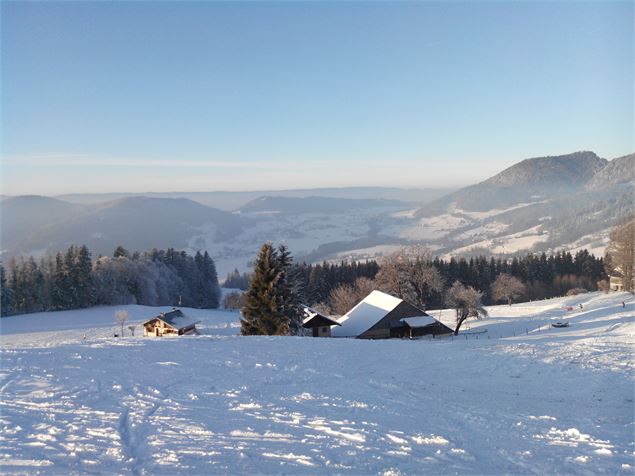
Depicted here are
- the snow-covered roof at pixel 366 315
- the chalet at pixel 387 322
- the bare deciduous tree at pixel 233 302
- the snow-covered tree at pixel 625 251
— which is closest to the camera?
the snow-covered roof at pixel 366 315

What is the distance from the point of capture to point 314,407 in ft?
40.2

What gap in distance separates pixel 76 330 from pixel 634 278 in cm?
6778

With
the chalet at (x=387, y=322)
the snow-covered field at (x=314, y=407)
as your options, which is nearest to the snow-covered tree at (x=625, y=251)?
the chalet at (x=387, y=322)

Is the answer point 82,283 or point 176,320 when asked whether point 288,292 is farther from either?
point 82,283

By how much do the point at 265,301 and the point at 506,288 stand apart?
54028 mm

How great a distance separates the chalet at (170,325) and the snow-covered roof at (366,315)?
14.9 metres

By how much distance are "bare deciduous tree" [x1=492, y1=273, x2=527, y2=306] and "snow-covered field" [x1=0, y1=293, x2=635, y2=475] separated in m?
52.0

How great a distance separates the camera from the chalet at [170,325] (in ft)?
143

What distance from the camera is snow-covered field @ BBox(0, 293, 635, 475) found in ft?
28.3

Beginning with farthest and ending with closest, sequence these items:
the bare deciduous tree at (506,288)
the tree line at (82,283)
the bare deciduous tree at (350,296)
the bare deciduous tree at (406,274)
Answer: the bare deciduous tree at (506,288) < the tree line at (82,283) < the bare deciduous tree at (350,296) < the bare deciduous tree at (406,274)

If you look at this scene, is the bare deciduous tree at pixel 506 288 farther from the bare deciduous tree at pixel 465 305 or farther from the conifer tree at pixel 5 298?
the conifer tree at pixel 5 298

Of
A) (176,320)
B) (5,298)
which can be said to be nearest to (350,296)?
(176,320)

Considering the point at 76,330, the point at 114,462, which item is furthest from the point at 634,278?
the point at 76,330

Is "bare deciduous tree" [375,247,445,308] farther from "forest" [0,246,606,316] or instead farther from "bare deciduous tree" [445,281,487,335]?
"bare deciduous tree" [445,281,487,335]
